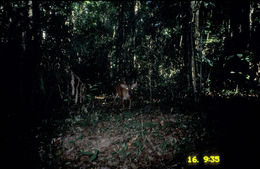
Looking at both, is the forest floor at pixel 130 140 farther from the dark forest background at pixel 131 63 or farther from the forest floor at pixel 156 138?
the dark forest background at pixel 131 63

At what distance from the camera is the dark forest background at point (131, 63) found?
134 inches

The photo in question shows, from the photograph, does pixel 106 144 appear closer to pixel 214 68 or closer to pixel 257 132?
pixel 257 132

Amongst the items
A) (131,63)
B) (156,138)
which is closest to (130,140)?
(156,138)

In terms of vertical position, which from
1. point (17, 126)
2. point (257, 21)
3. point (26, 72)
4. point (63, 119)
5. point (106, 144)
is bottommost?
point (106, 144)

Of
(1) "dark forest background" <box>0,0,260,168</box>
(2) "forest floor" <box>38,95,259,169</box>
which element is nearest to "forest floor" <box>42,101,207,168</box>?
(2) "forest floor" <box>38,95,259,169</box>

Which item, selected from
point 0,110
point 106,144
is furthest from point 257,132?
point 0,110

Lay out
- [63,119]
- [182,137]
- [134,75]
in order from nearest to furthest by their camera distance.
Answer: [182,137], [63,119], [134,75]

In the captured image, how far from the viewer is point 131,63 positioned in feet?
37.8

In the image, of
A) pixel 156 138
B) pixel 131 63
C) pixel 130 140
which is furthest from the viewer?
pixel 131 63

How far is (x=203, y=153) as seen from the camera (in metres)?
3.36

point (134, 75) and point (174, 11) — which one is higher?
point (174, 11)

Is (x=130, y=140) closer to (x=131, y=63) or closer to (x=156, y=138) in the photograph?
(x=156, y=138)

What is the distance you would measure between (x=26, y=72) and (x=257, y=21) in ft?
40.2

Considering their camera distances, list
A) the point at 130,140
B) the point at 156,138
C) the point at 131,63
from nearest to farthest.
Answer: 1. the point at 156,138
2. the point at 130,140
3. the point at 131,63
